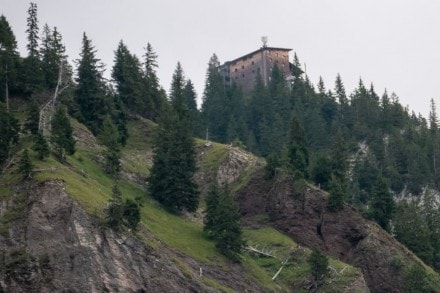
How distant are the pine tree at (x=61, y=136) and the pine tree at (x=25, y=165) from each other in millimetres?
8774

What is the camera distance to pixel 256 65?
189125 millimetres

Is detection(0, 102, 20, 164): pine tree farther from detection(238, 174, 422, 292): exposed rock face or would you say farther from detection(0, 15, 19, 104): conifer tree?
detection(238, 174, 422, 292): exposed rock face

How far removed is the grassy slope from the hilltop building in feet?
252

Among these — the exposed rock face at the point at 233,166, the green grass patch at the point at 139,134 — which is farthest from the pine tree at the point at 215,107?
the exposed rock face at the point at 233,166

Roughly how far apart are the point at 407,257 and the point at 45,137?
4159cm

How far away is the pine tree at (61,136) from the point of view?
94250 millimetres

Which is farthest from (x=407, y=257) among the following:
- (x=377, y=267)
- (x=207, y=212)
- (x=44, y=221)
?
(x=44, y=221)

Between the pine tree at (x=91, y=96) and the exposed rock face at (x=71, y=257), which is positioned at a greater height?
the pine tree at (x=91, y=96)

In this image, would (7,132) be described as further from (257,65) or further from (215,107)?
(257,65)

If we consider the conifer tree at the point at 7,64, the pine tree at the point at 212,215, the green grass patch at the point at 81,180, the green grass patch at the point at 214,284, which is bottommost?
the green grass patch at the point at 214,284

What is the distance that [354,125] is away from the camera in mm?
159250

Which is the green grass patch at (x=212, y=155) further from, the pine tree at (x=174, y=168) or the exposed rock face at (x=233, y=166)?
the pine tree at (x=174, y=168)

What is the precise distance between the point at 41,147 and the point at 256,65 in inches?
4106

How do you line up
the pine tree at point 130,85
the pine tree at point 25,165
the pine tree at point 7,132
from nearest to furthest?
the pine tree at point 25,165
the pine tree at point 7,132
the pine tree at point 130,85
